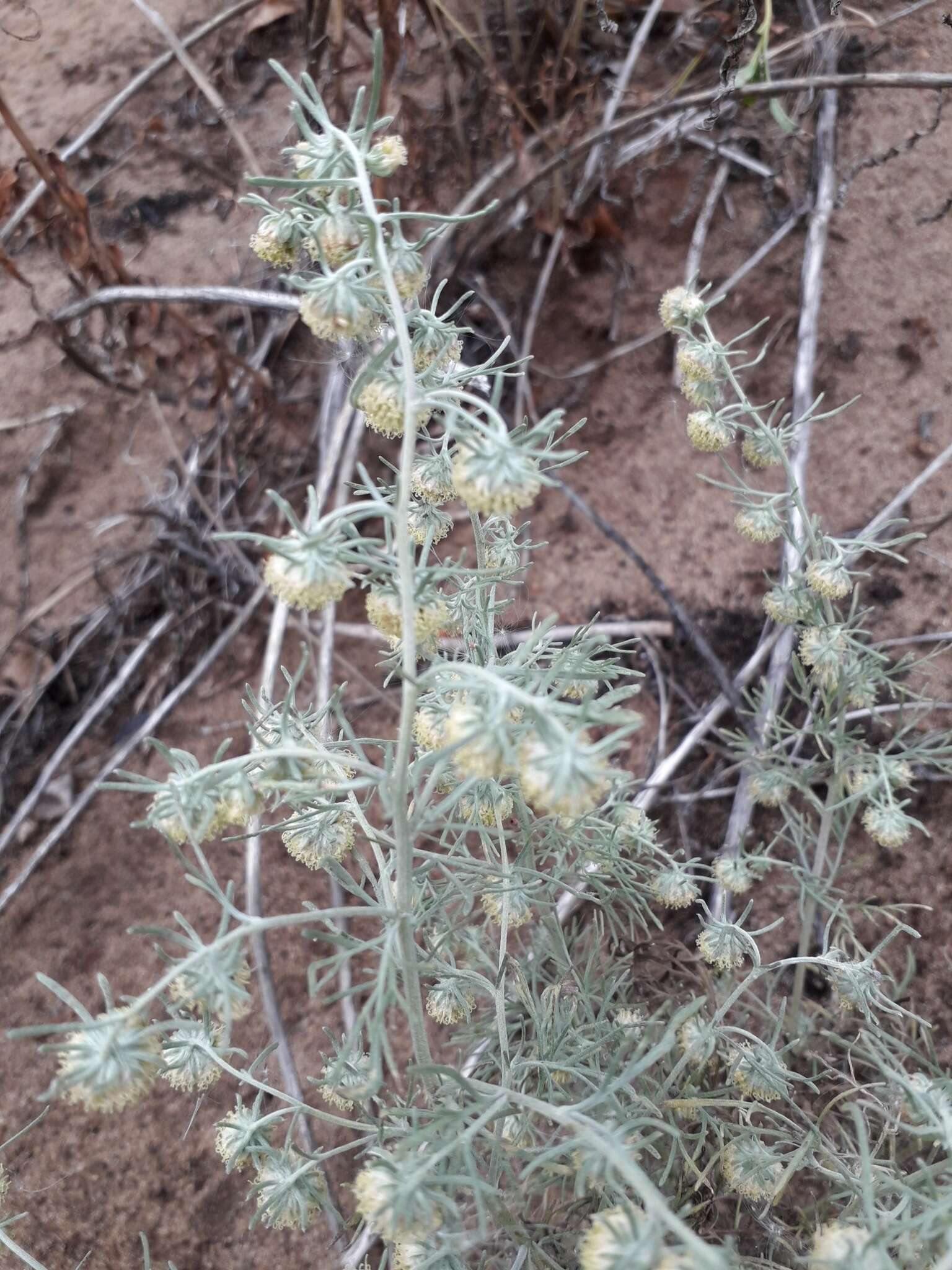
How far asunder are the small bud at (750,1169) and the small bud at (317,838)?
2.47 feet

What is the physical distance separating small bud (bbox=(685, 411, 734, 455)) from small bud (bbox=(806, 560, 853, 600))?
25 centimetres

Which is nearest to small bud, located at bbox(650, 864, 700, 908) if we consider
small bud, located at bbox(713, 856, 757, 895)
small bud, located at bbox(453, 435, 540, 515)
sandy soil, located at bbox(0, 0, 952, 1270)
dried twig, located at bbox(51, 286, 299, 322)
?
small bud, located at bbox(713, 856, 757, 895)

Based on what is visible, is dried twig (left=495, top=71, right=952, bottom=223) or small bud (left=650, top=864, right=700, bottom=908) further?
dried twig (left=495, top=71, right=952, bottom=223)

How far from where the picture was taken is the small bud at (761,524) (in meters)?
1.65

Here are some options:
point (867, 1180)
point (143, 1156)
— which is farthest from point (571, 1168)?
point (143, 1156)

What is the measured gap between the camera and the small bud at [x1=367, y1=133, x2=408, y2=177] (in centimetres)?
107

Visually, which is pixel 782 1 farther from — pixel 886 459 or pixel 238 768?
pixel 238 768

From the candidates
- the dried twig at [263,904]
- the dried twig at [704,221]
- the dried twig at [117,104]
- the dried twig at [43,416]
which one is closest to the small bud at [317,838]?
the dried twig at [263,904]

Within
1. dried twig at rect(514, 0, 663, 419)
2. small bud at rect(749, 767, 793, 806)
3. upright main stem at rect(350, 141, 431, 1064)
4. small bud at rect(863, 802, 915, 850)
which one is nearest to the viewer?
upright main stem at rect(350, 141, 431, 1064)

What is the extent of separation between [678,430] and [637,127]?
2.76ft

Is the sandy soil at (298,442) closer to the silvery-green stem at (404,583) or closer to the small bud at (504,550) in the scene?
the small bud at (504,550)

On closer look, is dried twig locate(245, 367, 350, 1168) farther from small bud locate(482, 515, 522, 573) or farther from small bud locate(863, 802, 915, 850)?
small bud locate(863, 802, 915, 850)

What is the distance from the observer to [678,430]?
2.65 meters

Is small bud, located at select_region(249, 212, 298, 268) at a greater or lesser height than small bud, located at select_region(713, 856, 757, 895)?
greater
